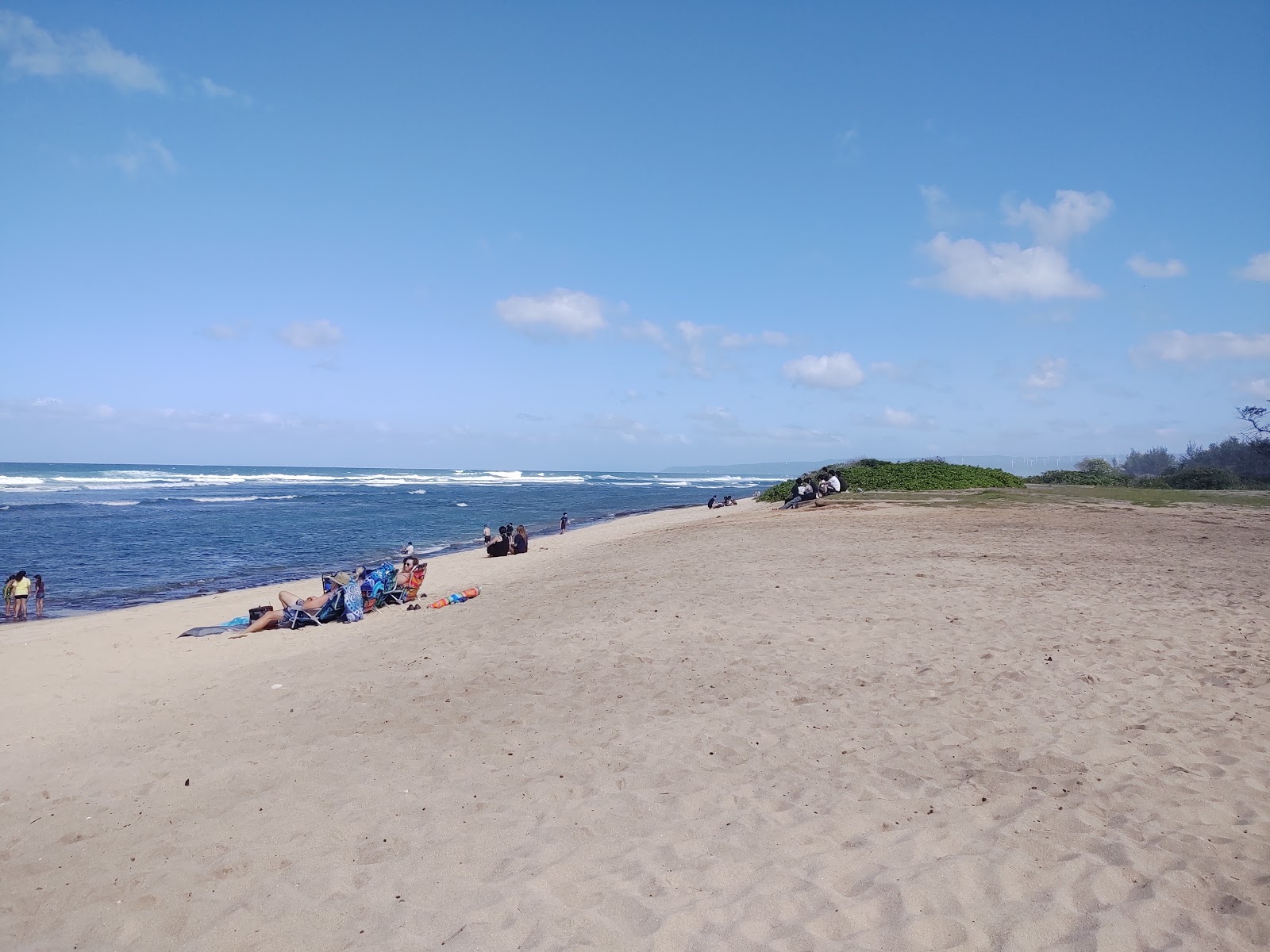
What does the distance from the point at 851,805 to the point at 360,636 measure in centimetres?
822

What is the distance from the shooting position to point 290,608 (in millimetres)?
11984

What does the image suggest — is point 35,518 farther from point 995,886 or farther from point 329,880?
point 995,886

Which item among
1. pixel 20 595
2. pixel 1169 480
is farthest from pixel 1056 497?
pixel 20 595

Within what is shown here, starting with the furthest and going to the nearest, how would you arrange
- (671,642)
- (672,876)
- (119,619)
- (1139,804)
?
(119,619), (671,642), (1139,804), (672,876)

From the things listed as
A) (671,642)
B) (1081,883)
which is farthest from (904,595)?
(1081,883)

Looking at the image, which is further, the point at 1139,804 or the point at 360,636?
the point at 360,636

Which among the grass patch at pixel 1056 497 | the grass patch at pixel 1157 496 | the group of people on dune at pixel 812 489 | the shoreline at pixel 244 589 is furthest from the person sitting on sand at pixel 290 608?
the grass patch at pixel 1157 496

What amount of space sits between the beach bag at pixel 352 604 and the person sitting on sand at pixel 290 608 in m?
0.11

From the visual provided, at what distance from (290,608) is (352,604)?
95 centimetres

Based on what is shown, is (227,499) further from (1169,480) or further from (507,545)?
(1169,480)

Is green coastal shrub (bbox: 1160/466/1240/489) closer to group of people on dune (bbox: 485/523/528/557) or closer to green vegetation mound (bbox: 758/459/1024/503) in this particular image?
green vegetation mound (bbox: 758/459/1024/503)

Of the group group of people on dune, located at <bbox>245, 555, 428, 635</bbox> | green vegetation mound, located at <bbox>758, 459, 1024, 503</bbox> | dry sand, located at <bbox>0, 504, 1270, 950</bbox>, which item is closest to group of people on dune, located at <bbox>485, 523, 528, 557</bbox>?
group of people on dune, located at <bbox>245, 555, 428, 635</bbox>

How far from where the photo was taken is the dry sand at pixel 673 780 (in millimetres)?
3951

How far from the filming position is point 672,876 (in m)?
4.26
